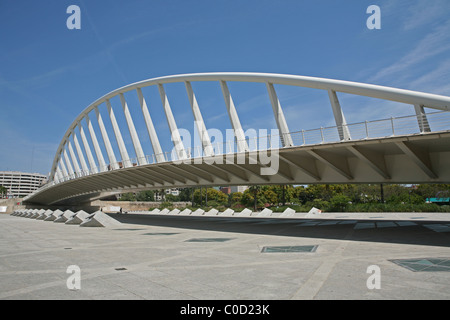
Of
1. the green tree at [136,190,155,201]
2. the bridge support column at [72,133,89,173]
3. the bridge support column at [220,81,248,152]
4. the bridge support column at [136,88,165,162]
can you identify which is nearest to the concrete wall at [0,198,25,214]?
the bridge support column at [72,133,89,173]

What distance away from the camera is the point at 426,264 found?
26.2 feet

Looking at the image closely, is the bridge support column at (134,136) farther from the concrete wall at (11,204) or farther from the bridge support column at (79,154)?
the concrete wall at (11,204)

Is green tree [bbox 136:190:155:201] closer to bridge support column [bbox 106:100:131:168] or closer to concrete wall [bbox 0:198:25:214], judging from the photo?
concrete wall [bbox 0:198:25:214]

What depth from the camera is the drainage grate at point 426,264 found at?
24.4ft

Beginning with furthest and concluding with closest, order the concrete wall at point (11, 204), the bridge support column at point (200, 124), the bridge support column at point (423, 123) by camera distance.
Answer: the concrete wall at point (11, 204) → the bridge support column at point (200, 124) → the bridge support column at point (423, 123)

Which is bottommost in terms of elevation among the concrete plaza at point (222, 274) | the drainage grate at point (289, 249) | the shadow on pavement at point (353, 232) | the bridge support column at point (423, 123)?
the shadow on pavement at point (353, 232)

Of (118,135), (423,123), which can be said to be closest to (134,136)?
(118,135)

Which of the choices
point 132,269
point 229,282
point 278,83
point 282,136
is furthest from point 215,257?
point 278,83

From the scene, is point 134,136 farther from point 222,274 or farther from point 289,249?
point 222,274

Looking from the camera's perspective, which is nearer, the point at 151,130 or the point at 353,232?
the point at 353,232

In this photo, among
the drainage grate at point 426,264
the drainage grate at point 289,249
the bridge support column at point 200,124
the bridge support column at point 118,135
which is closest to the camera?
the drainage grate at point 426,264

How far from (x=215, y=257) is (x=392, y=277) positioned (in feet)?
16.3

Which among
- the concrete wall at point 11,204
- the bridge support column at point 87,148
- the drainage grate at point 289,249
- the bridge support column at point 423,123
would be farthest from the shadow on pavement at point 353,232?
the concrete wall at point 11,204
